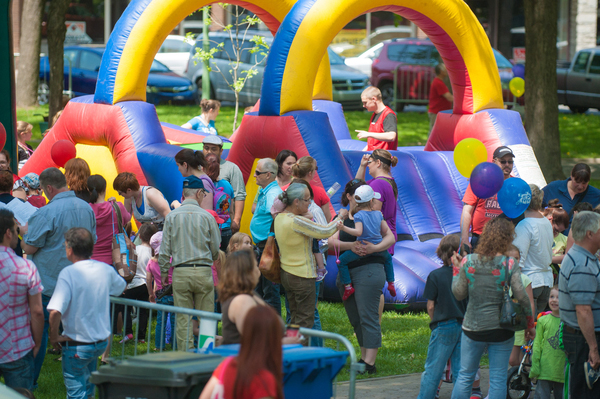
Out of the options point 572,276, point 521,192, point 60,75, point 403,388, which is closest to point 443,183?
point 521,192

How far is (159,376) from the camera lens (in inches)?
155

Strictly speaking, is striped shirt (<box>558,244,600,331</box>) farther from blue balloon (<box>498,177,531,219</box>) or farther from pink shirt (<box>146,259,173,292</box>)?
pink shirt (<box>146,259,173,292</box>)

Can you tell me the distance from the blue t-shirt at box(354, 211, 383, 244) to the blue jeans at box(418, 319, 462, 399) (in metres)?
1.18

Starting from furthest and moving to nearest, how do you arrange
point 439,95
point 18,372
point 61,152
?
point 439,95
point 61,152
point 18,372

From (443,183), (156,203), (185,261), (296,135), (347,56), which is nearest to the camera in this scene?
(185,261)

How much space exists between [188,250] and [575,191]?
432 cm

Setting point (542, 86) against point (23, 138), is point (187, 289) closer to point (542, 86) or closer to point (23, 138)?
point (23, 138)

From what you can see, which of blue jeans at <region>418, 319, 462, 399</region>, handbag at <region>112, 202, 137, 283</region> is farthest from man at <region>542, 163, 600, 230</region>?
handbag at <region>112, 202, 137, 283</region>

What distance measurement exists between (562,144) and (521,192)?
1224 cm

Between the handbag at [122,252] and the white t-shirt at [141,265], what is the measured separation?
0.51ft

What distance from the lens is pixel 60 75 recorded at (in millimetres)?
14414

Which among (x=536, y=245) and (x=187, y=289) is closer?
(x=187, y=289)

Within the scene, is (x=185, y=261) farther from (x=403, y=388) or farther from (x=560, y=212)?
(x=560, y=212)

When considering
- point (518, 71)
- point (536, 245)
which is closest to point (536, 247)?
point (536, 245)
